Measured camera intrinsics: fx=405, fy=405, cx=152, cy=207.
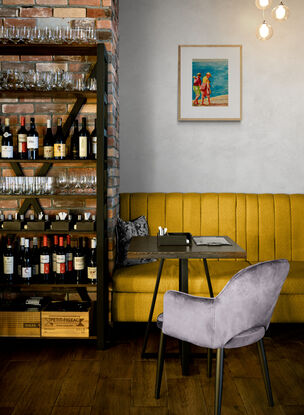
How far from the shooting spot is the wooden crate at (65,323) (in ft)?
9.18

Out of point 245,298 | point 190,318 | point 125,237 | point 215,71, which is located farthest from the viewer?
point 215,71

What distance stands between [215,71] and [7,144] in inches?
79.8

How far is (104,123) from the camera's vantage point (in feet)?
9.18

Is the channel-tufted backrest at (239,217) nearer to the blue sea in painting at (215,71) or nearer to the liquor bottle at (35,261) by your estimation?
the liquor bottle at (35,261)

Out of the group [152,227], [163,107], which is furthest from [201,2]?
[152,227]

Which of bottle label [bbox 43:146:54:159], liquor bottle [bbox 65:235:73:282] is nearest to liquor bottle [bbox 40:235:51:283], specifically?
liquor bottle [bbox 65:235:73:282]

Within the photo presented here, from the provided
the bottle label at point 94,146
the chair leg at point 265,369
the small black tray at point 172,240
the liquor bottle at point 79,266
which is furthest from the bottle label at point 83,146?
the chair leg at point 265,369

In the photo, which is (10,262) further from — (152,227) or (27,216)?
(152,227)

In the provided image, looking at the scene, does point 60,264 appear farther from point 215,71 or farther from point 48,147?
point 215,71

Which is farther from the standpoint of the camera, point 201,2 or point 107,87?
point 201,2

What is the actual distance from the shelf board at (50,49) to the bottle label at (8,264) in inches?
57.4

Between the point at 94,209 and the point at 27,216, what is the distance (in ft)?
1.70

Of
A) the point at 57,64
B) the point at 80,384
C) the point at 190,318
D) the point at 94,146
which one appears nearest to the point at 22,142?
the point at 94,146

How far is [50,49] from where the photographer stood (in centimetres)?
281
